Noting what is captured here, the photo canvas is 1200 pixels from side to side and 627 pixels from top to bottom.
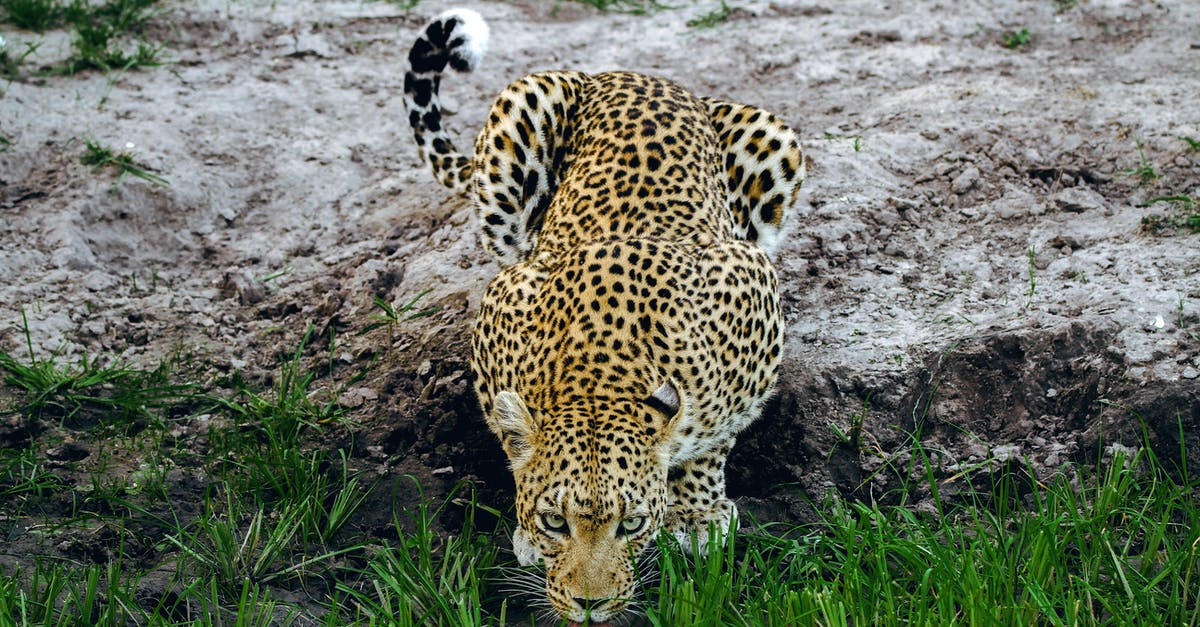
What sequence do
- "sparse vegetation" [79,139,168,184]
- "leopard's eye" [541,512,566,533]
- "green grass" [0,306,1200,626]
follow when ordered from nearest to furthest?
"green grass" [0,306,1200,626] < "leopard's eye" [541,512,566,533] < "sparse vegetation" [79,139,168,184]

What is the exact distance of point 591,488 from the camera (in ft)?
14.4

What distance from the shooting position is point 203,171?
8.00m

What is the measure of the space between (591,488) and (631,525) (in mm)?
249

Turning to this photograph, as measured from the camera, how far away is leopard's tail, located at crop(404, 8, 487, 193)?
22.1 ft

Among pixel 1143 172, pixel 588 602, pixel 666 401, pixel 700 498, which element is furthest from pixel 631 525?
pixel 1143 172

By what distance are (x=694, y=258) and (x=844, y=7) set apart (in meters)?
5.56

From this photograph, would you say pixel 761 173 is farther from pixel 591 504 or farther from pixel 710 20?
pixel 710 20

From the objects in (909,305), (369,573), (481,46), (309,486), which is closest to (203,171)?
(481,46)

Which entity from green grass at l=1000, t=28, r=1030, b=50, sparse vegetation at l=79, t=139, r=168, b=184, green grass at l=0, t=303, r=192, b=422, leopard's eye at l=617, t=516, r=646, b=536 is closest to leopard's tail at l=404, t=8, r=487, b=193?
sparse vegetation at l=79, t=139, r=168, b=184

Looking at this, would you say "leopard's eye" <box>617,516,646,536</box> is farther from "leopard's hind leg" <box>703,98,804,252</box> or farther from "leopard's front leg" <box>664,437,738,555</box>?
"leopard's hind leg" <box>703,98,804,252</box>

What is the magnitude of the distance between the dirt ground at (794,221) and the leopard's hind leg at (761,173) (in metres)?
0.40

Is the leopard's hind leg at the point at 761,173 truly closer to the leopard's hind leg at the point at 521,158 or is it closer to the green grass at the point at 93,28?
the leopard's hind leg at the point at 521,158

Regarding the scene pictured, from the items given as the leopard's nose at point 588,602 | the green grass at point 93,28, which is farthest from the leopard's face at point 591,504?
the green grass at point 93,28

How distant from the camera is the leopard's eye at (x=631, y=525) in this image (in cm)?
451
